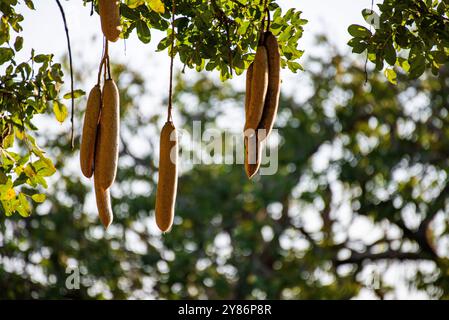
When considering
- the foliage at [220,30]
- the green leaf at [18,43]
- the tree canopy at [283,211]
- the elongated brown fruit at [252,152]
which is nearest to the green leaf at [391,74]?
the foliage at [220,30]

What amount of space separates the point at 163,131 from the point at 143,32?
0.41 metres

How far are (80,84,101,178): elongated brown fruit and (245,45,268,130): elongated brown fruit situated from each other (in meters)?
0.20

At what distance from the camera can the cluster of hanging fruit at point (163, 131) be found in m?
1.04

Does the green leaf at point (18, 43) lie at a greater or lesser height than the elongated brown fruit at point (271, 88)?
greater

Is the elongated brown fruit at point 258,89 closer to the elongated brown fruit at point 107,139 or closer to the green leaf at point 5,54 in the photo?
the elongated brown fruit at point 107,139

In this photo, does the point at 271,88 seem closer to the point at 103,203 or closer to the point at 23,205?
the point at 103,203

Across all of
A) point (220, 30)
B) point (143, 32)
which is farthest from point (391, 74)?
point (143, 32)

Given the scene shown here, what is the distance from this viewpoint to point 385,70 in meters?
1.51

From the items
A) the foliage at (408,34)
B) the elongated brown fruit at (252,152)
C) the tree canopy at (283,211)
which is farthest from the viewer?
the tree canopy at (283,211)

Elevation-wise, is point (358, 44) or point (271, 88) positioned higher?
point (358, 44)

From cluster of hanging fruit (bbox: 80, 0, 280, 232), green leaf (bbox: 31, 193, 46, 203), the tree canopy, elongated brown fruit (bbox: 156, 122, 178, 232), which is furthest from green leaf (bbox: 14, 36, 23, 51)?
the tree canopy

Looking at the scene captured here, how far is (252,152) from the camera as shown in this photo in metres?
1.03

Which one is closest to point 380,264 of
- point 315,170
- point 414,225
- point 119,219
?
point 414,225

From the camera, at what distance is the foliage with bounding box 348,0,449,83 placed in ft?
4.75
